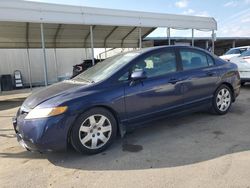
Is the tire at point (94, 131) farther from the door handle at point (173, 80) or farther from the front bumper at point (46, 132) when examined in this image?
the door handle at point (173, 80)

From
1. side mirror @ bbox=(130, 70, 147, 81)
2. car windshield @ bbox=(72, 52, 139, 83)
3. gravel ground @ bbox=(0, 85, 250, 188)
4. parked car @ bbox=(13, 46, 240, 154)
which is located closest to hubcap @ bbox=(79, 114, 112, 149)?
parked car @ bbox=(13, 46, 240, 154)

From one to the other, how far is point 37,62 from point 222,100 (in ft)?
53.2

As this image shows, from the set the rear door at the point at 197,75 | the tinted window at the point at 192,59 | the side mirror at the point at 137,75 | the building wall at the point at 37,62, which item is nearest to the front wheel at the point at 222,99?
the rear door at the point at 197,75

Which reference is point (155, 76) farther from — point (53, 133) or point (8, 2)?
point (8, 2)

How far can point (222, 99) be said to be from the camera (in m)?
5.20

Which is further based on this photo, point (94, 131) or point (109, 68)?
point (109, 68)

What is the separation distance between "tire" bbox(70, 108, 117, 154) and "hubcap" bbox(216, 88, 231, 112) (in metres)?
2.61

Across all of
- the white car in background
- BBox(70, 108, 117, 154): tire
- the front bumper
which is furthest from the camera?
the white car in background

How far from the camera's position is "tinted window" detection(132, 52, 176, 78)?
4.11 meters

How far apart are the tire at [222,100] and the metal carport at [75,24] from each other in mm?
5651

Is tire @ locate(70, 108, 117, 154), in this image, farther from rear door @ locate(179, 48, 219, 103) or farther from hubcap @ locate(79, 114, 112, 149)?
rear door @ locate(179, 48, 219, 103)

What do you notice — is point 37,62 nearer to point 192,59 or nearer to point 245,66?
point 245,66

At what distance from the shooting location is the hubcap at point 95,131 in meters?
3.49

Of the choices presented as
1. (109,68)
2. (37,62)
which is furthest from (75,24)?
(37,62)
